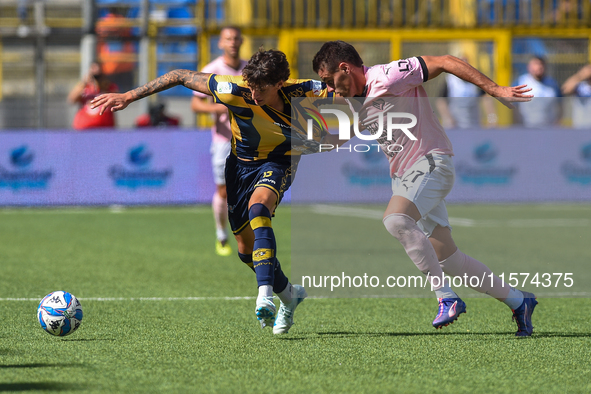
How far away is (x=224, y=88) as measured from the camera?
512 centimetres

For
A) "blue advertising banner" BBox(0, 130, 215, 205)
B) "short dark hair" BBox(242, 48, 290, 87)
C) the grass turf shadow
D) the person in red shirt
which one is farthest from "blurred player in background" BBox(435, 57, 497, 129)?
the grass turf shadow

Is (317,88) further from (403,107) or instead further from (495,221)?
(495,221)

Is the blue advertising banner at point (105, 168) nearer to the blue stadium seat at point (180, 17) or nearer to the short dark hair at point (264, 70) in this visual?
the blue stadium seat at point (180, 17)

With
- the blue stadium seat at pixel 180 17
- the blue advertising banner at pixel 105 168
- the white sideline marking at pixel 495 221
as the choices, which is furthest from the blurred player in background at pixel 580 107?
the blue stadium seat at pixel 180 17

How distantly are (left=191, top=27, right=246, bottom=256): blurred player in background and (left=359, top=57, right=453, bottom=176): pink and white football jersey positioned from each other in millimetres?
3654

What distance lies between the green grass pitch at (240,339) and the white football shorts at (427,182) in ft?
2.40

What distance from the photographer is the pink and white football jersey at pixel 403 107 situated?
4.96 metres

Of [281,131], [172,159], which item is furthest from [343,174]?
[281,131]

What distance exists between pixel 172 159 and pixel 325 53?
9850 mm

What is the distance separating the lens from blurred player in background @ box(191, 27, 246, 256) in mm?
8875

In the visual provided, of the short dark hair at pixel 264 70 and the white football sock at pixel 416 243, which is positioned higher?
the short dark hair at pixel 264 70

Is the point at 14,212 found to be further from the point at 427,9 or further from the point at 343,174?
the point at 427,9

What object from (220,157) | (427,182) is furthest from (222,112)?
(427,182)

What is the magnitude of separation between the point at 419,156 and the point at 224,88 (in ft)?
3.73
